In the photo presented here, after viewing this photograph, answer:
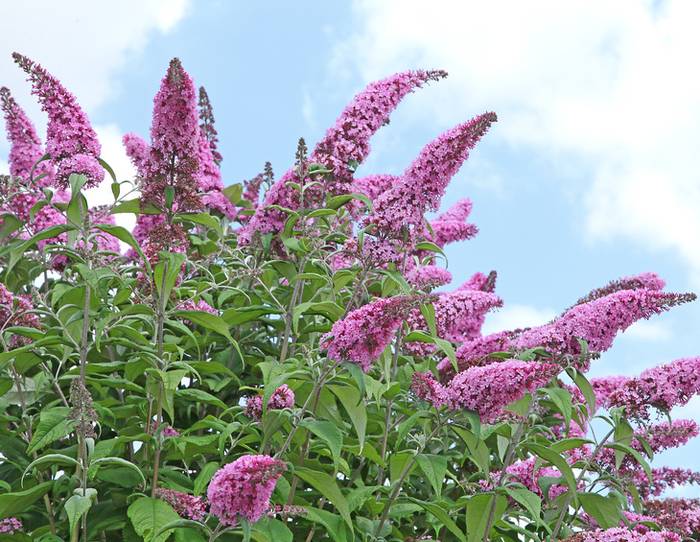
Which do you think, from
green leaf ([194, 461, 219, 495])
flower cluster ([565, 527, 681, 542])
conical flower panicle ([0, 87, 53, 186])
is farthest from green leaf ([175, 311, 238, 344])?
conical flower panicle ([0, 87, 53, 186])

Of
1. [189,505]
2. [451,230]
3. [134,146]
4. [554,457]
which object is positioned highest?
[451,230]

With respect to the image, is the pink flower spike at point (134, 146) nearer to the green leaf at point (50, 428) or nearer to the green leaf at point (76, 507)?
the green leaf at point (50, 428)

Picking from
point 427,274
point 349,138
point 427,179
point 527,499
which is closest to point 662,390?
point 527,499

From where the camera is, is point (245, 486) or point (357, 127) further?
point (357, 127)

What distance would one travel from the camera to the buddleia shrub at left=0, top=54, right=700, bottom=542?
204 inches

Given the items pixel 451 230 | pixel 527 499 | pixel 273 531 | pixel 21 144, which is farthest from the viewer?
pixel 451 230

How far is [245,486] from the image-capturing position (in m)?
4.13

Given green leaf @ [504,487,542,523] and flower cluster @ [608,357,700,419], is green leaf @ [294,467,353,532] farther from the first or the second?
flower cluster @ [608,357,700,419]

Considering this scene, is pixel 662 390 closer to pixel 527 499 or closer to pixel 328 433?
pixel 527 499

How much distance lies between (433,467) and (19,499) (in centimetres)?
253

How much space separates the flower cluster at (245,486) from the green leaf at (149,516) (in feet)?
4.08

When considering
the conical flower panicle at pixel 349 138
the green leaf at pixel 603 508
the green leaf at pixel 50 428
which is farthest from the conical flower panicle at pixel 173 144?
the green leaf at pixel 603 508

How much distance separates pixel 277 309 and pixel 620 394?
2343mm

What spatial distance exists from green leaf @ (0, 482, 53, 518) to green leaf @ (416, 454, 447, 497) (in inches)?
88.5
